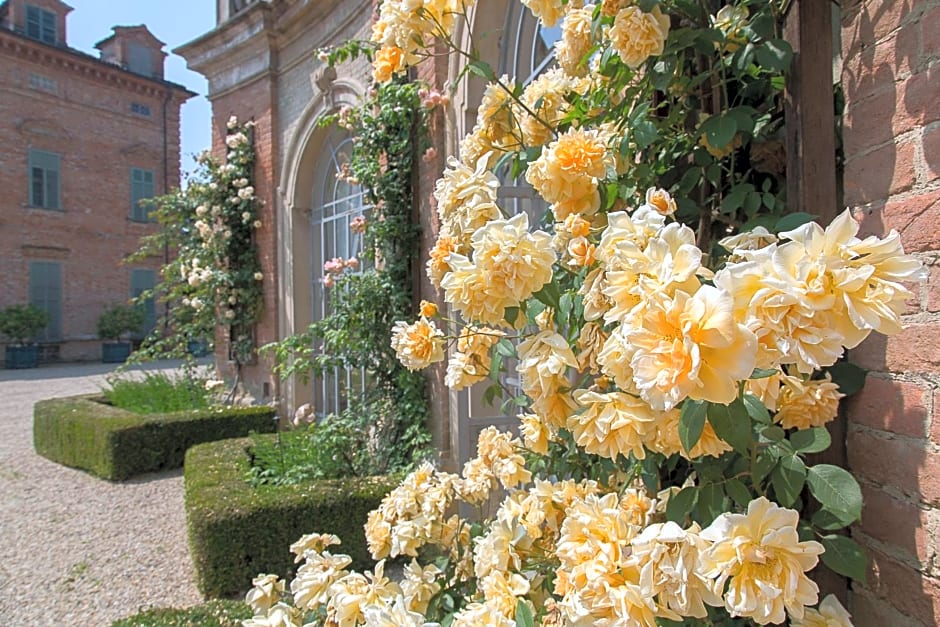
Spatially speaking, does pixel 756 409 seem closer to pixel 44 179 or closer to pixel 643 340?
pixel 643 340

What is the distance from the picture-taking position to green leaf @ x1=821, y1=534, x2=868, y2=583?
0.90 metres

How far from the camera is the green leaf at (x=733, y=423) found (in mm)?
759

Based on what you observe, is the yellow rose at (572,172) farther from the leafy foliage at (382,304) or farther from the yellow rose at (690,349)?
the leafy foliage at (382,304)

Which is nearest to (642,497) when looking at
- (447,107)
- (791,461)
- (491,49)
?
(791,461)

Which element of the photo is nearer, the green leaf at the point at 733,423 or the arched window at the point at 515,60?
the green leaf at the point at 733,423

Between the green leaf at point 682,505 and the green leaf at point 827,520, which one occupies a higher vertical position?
the green leaf at point 682,505

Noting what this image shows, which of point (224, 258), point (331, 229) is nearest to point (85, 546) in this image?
point (331, 229)

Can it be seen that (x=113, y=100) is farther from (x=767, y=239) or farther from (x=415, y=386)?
(x=767, y=239)

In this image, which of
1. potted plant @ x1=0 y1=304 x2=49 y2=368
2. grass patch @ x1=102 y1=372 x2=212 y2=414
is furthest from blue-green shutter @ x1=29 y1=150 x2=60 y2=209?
grass patch @ x1=102 y1=372 x2=212 y2=414

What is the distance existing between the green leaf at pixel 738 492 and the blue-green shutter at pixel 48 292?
2132cm

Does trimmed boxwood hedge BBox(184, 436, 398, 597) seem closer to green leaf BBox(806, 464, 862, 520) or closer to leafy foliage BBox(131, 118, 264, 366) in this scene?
green leaf BBox(806, 464, 862, 520)

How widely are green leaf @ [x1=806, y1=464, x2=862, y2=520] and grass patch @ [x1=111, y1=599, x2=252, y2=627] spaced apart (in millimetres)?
1992

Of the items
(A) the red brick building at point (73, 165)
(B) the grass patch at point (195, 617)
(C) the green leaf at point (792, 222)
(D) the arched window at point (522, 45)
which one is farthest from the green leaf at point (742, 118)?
(A) the red brick building at point (73, 165)

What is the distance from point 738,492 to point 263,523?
3203 mm
